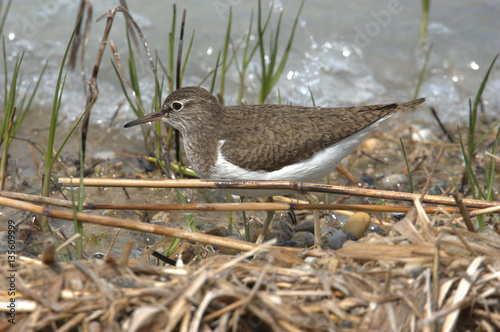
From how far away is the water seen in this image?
7812 millimetres

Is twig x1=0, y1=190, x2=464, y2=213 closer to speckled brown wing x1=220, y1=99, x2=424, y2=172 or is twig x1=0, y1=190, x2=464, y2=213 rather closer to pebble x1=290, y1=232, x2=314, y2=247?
speckled brown wing x1=220, y1=99, x2=424, y2=172

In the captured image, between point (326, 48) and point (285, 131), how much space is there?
189 inches

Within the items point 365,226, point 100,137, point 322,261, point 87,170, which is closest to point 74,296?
point 322,261

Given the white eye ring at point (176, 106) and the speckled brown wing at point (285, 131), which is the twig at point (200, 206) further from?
the white eye ring at point (176, 106)

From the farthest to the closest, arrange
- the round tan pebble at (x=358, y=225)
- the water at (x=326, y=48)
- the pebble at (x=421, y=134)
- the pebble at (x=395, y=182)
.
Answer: the water at (x=326, y=48)
the pebble at (x=421, y=134)
the pebble at (x=395, y=182)
the round tan pebble at (x=358, y=225)

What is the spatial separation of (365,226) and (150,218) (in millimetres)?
1965

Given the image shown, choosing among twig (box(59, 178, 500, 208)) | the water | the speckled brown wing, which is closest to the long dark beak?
the speckled brown wing

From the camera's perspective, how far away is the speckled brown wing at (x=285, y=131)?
4074 millimetres

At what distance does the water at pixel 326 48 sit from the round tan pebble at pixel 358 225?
3444 millimetres

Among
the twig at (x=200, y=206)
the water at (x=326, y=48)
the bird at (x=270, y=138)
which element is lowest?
the twig at (x=200, y=206)

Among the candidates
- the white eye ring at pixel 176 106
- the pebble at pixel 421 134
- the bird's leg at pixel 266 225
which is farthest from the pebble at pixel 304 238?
the pebble at pixel 421 134

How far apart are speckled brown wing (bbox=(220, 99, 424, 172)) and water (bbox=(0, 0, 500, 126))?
321cm

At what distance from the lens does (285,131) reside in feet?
13.7

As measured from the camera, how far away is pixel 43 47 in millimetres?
8523
